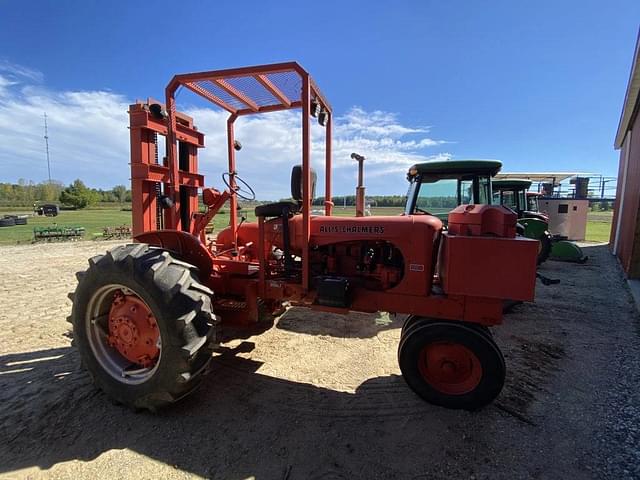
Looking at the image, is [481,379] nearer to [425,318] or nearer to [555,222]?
[425,318]

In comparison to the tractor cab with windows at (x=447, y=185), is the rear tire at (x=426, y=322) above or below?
below

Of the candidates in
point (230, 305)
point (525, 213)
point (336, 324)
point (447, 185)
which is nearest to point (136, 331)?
point (230, 305)

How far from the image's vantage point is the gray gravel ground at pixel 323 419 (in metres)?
2.27

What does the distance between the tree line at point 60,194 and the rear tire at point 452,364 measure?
2646 inches

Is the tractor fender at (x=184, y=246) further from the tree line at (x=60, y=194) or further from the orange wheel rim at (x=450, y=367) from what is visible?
the tree line at (x=60, y=194)

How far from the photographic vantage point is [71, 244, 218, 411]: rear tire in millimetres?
2621

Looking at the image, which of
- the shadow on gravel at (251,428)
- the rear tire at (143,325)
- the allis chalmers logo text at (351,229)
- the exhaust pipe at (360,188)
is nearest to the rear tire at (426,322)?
the shadow on gravel at (251,428)

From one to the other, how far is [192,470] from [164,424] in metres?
0.58

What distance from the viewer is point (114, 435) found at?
254cm

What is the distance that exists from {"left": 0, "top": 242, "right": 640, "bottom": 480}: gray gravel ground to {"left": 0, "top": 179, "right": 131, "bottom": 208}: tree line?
2566 inches

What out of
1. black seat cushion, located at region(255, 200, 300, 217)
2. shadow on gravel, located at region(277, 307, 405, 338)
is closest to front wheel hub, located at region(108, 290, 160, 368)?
black seat cushion, located at region(255, 200, 300, 217)

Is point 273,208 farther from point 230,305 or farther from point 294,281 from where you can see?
point 230,305

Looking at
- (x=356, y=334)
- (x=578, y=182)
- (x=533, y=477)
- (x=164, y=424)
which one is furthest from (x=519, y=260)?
(x=578, y=182)

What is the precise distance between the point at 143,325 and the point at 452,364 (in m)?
2.61
